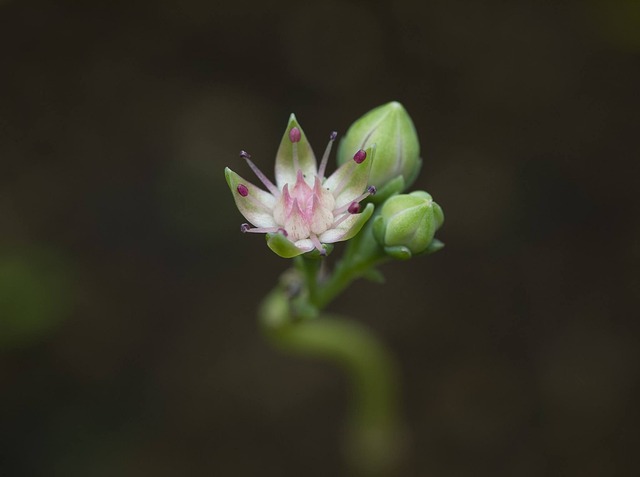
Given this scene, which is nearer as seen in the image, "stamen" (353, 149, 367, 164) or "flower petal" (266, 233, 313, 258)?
"flower petal" (266, 233, 313, 258)

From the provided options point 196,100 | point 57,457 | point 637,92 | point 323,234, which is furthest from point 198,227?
point 637,92

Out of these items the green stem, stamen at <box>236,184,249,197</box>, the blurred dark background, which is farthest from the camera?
the blurred dark background

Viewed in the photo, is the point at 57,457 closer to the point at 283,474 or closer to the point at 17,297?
the point at 17,297

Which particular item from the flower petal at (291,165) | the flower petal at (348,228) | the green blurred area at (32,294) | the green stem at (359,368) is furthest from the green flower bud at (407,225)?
the green blurred area at (32,294)

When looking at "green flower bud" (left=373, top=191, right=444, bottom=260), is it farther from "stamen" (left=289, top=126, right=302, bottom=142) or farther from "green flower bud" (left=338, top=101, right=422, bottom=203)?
"stamen" (left=289, top=126, right=302, bottom=142)

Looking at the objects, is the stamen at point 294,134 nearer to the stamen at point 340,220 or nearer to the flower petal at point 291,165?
the flower petal at point 291,165

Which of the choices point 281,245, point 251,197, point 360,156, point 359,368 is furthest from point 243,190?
point 359,368

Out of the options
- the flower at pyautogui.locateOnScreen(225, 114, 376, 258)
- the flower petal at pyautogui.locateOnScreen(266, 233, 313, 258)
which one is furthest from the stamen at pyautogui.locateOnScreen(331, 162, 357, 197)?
the flower petal at pyautogui.locateOnScreen(266, 233, 313, 258)
